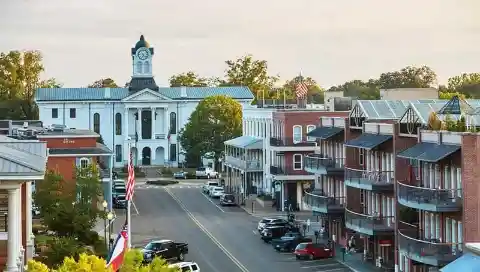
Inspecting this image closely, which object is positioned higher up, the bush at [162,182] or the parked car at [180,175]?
the parked car at [180,175]

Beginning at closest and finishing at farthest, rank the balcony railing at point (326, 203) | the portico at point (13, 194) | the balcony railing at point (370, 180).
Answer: the portico at point (13, 194)
the balcony railing at point (370, 180)
the balcony railing at point (326, 203)

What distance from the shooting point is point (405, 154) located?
5700 cm

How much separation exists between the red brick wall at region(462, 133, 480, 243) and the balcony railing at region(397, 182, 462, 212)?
0.78 meters

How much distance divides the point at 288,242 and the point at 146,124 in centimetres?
9255

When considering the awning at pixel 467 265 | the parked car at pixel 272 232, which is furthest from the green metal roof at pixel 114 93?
the awning at pixel 467 265

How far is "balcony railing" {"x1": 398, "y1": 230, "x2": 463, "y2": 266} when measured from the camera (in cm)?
5078

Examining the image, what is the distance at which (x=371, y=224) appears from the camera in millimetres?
63062

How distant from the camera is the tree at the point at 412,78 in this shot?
16638cm

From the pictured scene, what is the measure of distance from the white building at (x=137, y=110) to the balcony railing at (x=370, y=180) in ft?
299

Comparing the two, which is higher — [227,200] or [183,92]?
[183,92]

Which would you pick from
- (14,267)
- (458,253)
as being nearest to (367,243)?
(458,253)

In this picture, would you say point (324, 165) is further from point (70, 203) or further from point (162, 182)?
point (162, 182)

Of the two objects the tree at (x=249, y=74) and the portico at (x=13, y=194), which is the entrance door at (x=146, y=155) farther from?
the portico at (x=13, y=194)

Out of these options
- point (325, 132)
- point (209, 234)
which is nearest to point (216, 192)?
point (209, 234)
